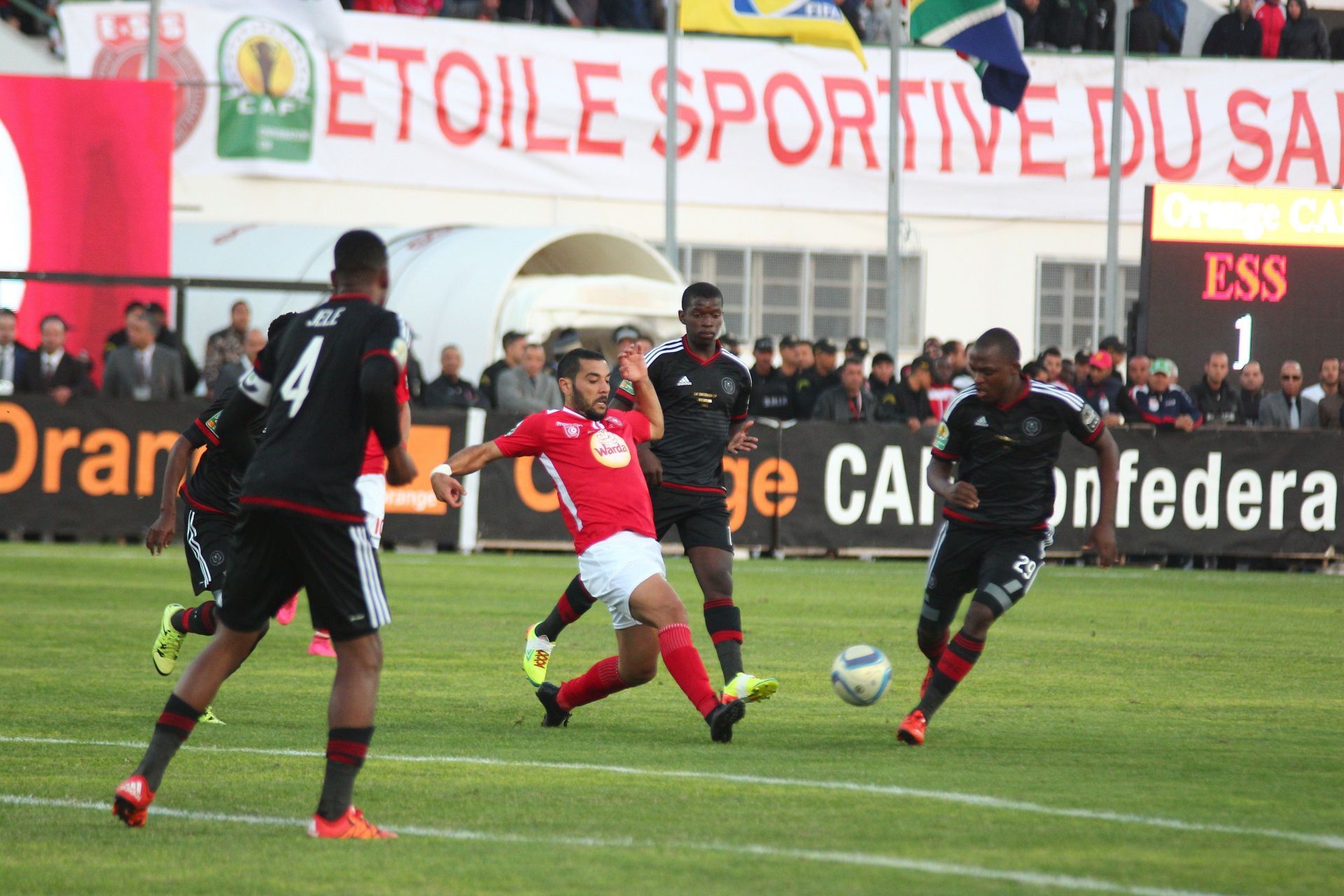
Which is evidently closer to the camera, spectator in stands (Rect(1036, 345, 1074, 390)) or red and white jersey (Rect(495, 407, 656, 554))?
red and white jersey (Rect(495, 407, 656, 554))

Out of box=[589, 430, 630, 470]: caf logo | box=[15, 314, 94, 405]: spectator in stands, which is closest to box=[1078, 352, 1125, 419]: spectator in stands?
box=[15, 314, 94, 405]: spectator in stands

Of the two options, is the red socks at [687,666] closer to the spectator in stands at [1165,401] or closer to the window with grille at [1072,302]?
the spectator in stands at [1165,401]

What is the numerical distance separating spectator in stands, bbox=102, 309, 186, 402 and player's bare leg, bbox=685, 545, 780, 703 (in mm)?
11408

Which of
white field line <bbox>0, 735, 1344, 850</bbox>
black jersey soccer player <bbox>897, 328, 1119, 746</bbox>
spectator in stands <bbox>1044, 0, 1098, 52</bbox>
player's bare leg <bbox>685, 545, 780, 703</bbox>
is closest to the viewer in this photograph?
white field line <bbox>0, 735, 1344, 850</bbox>

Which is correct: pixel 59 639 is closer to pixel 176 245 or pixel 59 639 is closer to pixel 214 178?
pixel 176 245

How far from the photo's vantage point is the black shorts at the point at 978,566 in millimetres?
9102

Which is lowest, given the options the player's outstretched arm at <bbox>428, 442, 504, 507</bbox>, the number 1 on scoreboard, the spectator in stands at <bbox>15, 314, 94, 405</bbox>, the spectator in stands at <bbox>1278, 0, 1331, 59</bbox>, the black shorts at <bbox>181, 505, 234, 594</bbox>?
the black shorts at <bbox>181, 505, 234, 594</bbox>

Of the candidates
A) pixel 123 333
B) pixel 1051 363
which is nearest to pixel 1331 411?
pixel 1051 363

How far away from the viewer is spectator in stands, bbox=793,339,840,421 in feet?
71.1

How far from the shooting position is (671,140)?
97.0 feet

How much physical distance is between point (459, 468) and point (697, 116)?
23802 millimetres

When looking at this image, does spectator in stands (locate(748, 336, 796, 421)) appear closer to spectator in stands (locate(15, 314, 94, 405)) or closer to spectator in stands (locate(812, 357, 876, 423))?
spectator in stands (locate(812, 357, 876, 423))

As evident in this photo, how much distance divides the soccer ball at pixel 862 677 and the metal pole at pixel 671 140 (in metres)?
19.7

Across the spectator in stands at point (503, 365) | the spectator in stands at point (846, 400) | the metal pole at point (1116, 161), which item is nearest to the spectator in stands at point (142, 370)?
the spectator in stands at point (503, 365)
